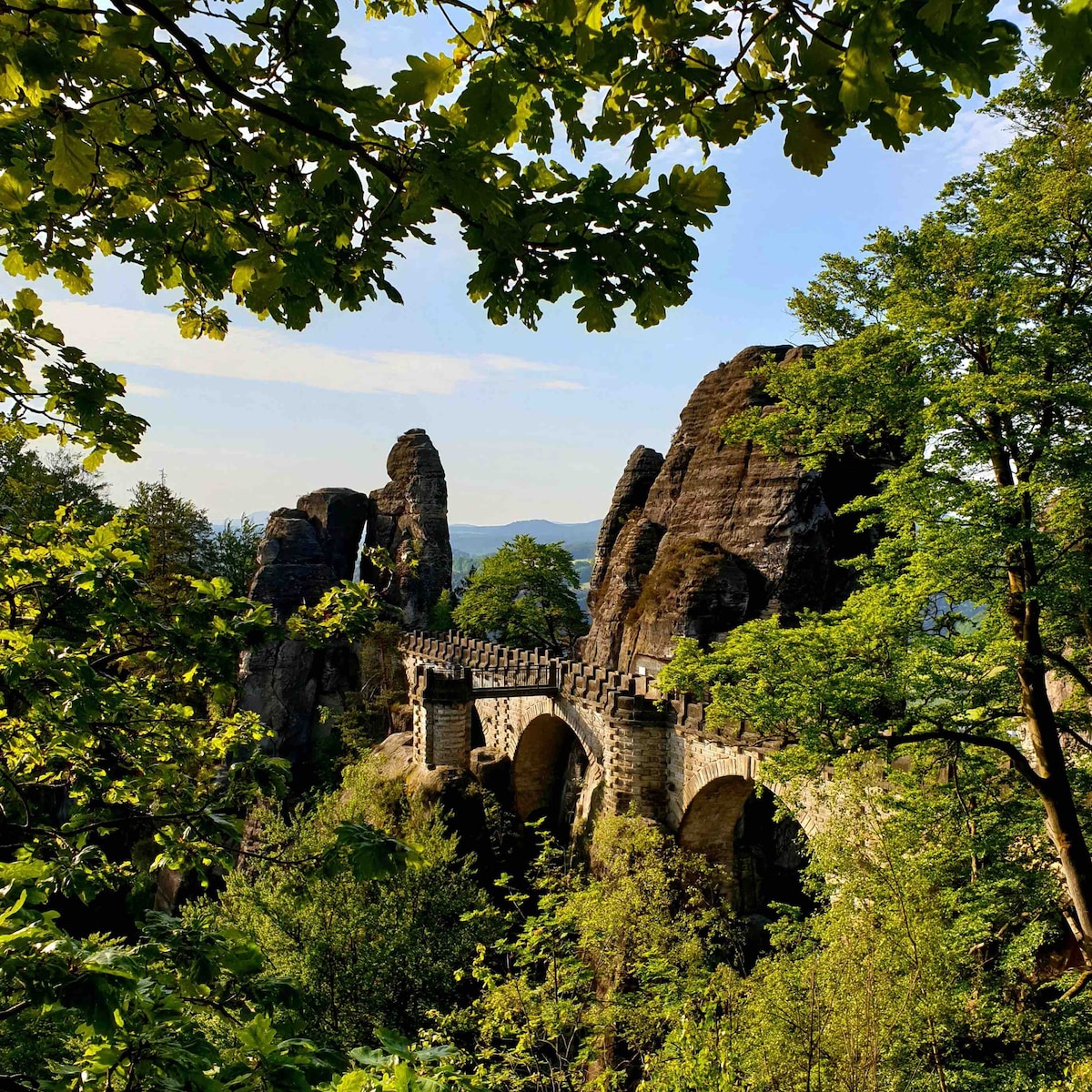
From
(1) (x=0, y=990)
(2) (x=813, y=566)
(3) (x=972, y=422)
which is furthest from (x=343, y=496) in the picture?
(1) (x=0, y=990)

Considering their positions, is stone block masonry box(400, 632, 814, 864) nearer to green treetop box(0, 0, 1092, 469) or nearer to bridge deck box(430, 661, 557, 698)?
bridge deck box(430, 661, 557, 698)

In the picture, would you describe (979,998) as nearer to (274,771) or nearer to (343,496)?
(274,771)

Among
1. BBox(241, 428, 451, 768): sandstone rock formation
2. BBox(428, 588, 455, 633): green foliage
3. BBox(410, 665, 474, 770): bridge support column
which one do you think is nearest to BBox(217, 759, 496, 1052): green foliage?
BBox(410, 665, 474, 770): bridge support column

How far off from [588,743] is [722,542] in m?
8.58

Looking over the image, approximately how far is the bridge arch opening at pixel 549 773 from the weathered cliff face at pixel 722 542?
11.4 ft

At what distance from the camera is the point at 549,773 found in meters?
27.5

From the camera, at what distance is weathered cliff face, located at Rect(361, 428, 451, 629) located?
40.2 m

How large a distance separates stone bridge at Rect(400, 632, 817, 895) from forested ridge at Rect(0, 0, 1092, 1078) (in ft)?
7.67

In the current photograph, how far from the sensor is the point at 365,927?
15547 mm

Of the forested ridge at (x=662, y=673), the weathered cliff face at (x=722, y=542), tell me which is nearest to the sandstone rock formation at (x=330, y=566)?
the weathered cliff face at (x=722, y=542)

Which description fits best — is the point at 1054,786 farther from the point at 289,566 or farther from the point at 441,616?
the point at 289,566

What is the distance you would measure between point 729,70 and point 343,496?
140 feet

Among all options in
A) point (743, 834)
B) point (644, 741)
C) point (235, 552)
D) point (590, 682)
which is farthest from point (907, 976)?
point (235, 552)

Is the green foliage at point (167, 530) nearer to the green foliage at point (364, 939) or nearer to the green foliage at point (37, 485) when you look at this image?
the green foliage at point (37, 485)
